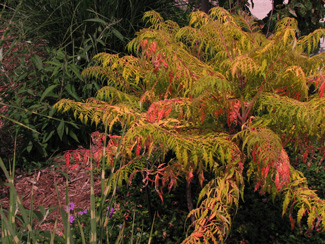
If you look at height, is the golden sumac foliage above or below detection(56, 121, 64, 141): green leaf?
above

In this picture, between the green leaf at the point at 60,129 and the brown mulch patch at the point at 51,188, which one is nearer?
the brown mulch patch at the point at 51,188

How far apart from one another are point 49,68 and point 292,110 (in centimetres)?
266

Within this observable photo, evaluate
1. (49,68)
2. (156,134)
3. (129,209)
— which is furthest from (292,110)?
(49,68)

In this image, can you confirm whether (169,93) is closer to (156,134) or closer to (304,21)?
(156,134)

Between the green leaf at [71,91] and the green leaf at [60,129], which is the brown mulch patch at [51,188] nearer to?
the green leaf at [60,129]

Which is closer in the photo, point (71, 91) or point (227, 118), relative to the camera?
point (227, 118)

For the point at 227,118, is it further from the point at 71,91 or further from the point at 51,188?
the point at 51,188

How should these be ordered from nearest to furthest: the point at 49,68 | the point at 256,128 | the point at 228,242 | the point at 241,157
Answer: the point at 256,128
the point at 241,157
the point at 228,242
the point at 49,68

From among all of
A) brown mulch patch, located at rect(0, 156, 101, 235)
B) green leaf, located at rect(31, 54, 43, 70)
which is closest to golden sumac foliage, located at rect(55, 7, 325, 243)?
brown mulch patch, located at rect(0, 156, 101, 235)

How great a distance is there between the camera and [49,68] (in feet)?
12.4

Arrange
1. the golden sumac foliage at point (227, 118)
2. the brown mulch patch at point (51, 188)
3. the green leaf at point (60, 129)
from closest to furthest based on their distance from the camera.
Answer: the golden sumac foliage at point (227, 118)
the brown mulch patch at point (51, 188)
the green leaf at point (60, 129)

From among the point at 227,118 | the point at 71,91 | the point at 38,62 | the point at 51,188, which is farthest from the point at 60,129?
the point at 227,118

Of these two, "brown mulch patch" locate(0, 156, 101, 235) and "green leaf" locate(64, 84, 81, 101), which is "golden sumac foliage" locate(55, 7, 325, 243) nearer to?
"green leaf" locate(64, 84, 81, 101)

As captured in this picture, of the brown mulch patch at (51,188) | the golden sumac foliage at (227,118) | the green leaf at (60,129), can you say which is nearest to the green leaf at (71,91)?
the green leaf at (60,129)
